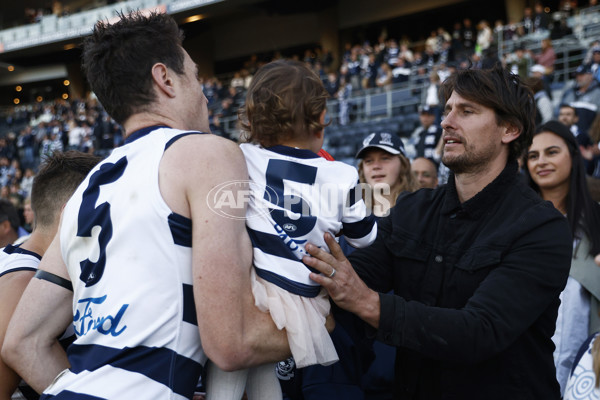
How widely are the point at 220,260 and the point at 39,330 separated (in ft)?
2.22

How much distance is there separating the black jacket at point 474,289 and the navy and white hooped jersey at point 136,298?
→ 2.16 feet

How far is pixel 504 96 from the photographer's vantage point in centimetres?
217

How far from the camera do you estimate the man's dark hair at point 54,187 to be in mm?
2316

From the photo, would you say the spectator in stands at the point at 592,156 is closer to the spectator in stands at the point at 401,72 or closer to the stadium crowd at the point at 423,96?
the stadium crowd at the point at 423,96

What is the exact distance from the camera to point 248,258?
5.35 feet

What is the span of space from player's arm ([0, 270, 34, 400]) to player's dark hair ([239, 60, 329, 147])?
0.99 metres

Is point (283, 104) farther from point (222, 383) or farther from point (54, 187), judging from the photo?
point (54, 187)

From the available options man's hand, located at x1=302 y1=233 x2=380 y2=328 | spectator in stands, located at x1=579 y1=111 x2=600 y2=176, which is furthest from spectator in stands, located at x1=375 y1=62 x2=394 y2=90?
man's hand, located at x1=302 y1=233 x2=380 y2=328

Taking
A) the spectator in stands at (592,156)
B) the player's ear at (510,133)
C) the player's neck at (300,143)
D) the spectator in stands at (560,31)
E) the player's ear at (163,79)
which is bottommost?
the spectator in stands at (592,156)

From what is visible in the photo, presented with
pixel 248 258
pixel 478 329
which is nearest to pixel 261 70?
pixel 248 258

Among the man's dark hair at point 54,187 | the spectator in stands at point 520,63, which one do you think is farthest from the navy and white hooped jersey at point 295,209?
the spectator in stands at point 520,63

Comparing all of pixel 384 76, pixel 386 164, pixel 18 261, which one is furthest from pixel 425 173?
pixel 384 76

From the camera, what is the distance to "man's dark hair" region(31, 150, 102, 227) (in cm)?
232

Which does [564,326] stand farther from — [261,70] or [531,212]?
[261,70]
